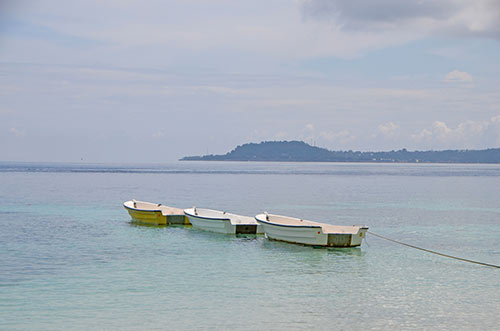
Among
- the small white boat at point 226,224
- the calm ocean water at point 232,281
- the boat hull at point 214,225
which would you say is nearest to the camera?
the calm ocean water at point 232,281

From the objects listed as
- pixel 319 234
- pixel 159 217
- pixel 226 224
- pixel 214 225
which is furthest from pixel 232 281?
pixel 159 217

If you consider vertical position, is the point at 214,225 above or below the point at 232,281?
above

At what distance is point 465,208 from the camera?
5700cm

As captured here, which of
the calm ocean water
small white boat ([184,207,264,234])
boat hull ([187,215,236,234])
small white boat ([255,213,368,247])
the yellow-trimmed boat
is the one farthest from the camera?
the yellow-trimmed boat

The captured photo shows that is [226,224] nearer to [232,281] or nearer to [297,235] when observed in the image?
[297,235]

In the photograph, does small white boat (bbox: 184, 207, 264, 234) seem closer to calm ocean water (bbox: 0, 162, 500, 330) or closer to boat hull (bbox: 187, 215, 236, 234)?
boat hull (bbox: 187, 215, 236, 234)

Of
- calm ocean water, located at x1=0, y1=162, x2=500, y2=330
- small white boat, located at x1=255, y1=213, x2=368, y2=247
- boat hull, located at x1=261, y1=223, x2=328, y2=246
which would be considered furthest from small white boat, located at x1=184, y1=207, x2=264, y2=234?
small white boat, located at x1=255, y1=213, x2=368, y2=247

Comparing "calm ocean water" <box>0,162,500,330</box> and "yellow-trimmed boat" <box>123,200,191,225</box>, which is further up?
"yellow-trimmed boat" <box>123,200,191,225</box>

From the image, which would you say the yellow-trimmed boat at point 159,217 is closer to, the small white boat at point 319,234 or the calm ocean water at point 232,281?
the calm ocean water at point 232,281

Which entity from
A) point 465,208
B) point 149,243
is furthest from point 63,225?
point 465,208

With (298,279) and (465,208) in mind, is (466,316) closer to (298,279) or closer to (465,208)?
(298,279)

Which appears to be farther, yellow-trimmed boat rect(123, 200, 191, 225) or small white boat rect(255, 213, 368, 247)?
yellow-trimmed boat rect(123, 200, 191, 225)

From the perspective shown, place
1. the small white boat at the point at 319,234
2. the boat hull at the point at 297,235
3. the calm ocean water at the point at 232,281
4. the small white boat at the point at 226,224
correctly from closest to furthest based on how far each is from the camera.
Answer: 1. the calm ocean water at the point at 232,281
2. the small white boat at the point at 319,234
3. the boat hull at the point at 297,235
4. the small white boat at the point at 226,224

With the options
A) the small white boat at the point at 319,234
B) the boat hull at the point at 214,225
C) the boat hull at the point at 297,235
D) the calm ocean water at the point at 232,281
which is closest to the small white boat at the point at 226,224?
the boat hull at the point at 214,225
